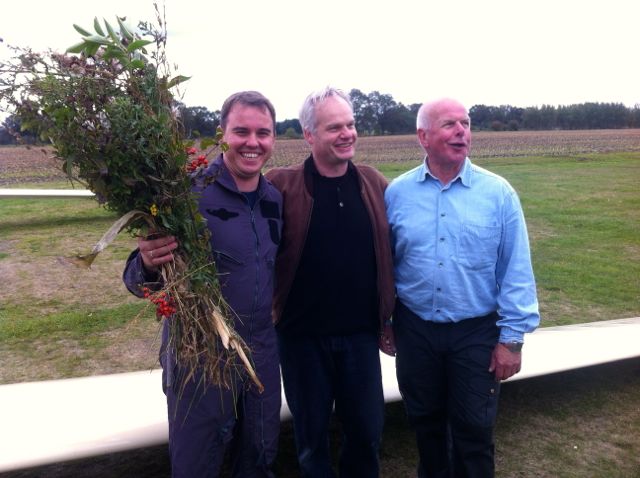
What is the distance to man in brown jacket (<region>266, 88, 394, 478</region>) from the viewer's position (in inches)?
102

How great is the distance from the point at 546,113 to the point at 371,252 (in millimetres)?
79791

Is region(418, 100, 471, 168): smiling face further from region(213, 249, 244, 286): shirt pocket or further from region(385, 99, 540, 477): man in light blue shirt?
region(213, 249, 244, 286): shirt pocket

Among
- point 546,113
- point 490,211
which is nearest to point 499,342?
point 490,211

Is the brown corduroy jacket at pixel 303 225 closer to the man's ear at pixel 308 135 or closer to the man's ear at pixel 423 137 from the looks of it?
the man's ear at pixel 308 135

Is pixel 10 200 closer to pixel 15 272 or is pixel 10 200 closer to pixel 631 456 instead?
pixel 15 272

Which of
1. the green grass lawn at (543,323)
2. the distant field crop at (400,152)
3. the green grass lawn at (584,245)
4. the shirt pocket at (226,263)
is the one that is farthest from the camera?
the distant field crop at (400,152)

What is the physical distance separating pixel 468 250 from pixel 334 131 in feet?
2.67

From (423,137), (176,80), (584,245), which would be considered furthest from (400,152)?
(176,80)

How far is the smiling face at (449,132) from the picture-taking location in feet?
8.20

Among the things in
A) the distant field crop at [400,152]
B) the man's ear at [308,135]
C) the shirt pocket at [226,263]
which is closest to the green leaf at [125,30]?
the shirt pocket at [226,263]

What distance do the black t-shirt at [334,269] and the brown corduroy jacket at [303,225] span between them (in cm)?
3

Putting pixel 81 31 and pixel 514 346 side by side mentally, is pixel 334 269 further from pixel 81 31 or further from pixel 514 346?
pixel 81 31

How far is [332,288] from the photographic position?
2.62 m

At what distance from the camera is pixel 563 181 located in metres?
16.8
